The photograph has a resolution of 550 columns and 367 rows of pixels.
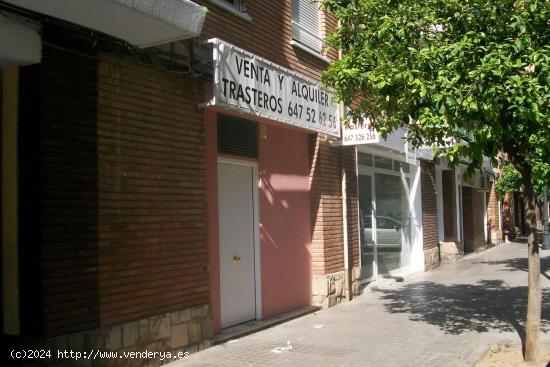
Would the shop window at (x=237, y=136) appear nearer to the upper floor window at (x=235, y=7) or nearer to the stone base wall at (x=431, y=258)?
the upper floor window at (x=235, y=7)

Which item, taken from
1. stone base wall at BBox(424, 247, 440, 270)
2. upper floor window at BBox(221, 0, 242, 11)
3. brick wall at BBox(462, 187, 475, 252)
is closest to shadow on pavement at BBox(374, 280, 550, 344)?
stone base wall at BBox(424, 247, 440, 270)

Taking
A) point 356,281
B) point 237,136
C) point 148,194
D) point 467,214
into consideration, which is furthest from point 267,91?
point 467,214

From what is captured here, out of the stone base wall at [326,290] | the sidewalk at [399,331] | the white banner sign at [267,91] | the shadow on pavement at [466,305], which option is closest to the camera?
the sidewalk at [399,331]

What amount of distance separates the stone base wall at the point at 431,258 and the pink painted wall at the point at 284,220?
6.55 m

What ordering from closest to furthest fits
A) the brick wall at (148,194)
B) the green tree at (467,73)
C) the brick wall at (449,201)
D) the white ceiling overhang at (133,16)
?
the white ceiling overhang at (133,16) < the green tree at (467,73) < the brick wall at (148,194) < the brick wall at (449,201)

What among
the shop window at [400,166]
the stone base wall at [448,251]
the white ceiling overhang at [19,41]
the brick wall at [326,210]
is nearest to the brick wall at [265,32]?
the brick wall at [326,210]

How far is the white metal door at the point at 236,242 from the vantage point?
7918 mm

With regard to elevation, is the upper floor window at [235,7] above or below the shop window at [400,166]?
above

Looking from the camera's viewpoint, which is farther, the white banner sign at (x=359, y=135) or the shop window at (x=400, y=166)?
the shop window at (x=400, y=166)

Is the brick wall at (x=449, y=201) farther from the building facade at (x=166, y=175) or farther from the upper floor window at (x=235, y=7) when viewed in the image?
the upper floor window at (x=235, y=7)

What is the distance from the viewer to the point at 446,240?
698 inches

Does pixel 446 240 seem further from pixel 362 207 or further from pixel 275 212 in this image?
pixel 275 212

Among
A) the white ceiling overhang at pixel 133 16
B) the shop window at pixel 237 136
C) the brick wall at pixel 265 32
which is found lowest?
Result: the shop window at pixel 237 136

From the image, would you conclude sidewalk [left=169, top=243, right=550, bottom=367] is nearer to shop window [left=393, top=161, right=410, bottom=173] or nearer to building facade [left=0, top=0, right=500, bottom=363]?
building facade [left=0, top=0, right=500, bottom=363]
